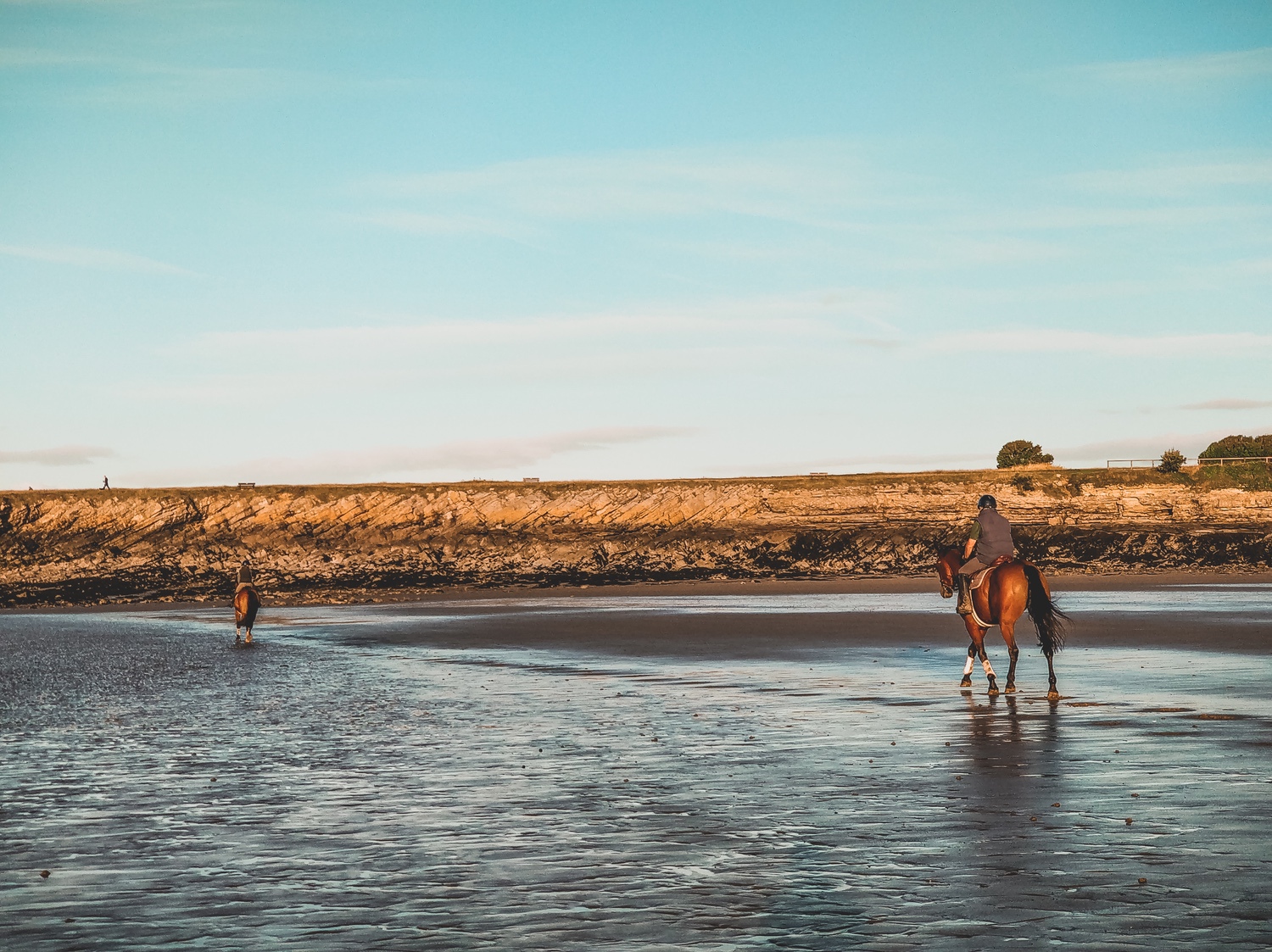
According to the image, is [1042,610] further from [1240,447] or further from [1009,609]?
[1240,447]

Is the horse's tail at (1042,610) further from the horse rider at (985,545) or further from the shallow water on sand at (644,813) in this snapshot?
the shallow water on sand at (644,813)

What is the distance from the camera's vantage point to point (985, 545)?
68.1 feet

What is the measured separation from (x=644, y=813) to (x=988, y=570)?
11002 mm

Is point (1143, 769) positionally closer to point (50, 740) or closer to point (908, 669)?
point (908, 669)

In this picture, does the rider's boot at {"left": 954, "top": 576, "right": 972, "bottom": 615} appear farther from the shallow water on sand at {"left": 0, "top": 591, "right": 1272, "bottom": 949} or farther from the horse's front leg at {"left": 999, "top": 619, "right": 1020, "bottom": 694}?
the shallow water on sand at {"left": 0, "top": 591, "right": 1272, "bottom": 949}

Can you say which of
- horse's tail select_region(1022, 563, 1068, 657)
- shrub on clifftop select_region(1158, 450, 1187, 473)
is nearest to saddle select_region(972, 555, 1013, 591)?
horse's tail select_region(1022, 563, 1068, 657)

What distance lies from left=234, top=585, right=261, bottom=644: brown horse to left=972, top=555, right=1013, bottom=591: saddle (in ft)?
55.5

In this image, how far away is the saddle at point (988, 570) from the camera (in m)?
20.6

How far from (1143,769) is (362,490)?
286ft

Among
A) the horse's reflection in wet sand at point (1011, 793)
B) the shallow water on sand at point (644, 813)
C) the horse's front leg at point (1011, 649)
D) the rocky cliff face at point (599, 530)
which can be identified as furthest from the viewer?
the rocky cliff face at point (599, 530)

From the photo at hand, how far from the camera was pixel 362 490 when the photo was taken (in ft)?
317

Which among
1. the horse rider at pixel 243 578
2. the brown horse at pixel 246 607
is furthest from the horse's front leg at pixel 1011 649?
the horse rider at pixel 243 578

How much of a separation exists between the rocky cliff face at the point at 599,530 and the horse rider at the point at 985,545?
4347 cm

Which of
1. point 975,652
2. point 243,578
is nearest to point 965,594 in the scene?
point 975,652
